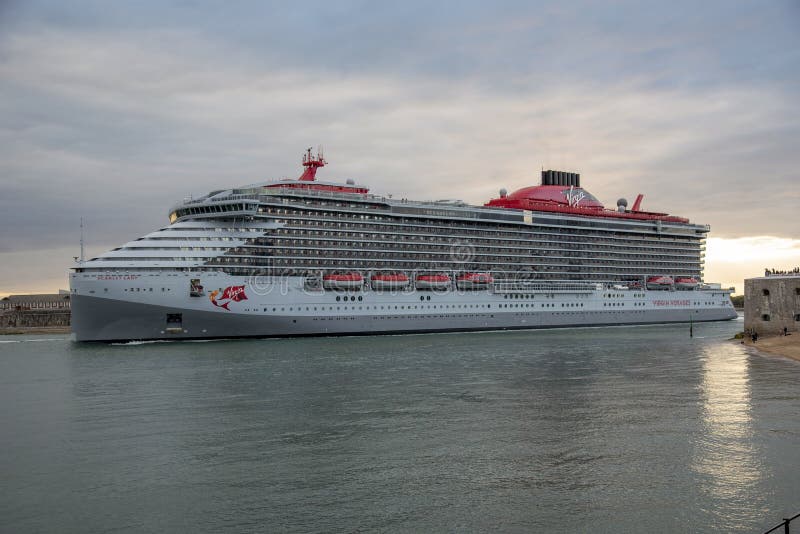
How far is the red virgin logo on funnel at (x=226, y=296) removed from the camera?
55.2 m

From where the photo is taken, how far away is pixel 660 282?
9175 centimetres

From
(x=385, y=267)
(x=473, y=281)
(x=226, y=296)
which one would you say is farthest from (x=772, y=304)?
(x=226, y=296)

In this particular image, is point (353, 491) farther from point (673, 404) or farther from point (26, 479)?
point (673, 404)

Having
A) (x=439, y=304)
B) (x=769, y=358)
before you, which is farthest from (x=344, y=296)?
(x=769, y=358)

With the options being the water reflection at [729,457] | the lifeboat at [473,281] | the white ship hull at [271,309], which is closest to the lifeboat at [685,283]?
the white ship hull at [271,309]

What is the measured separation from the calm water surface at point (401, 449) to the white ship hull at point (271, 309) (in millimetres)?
16132

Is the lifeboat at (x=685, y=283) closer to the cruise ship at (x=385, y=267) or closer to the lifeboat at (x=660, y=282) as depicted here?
the cruise ship at (x=385, y=267)

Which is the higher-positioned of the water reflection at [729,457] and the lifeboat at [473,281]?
the lifeboat at [473,281]

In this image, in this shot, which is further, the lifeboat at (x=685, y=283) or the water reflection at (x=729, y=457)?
the lifeboat at (x=685, y=283)

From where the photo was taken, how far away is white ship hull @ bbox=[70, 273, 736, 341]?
53219mm

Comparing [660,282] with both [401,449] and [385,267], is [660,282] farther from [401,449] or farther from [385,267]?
[401,449]

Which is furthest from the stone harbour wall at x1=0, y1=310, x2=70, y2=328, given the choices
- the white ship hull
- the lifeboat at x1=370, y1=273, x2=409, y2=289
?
the lifeboat at x1=370, y1=273, x2=409, y2=289

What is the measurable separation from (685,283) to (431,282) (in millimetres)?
45591

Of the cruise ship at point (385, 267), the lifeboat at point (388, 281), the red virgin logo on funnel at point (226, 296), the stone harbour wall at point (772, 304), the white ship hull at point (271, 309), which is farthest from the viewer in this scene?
the lifeboat at point (388, 281)
